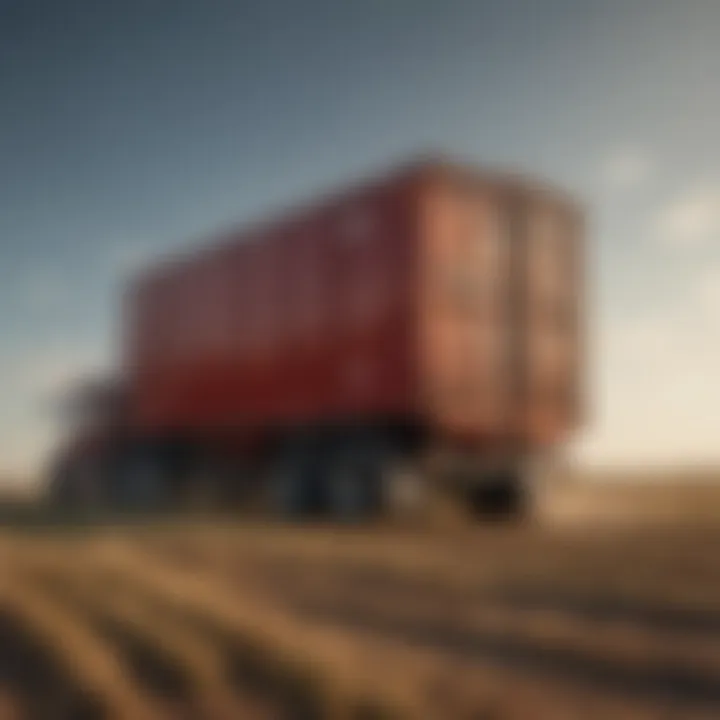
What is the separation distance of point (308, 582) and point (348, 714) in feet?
11.2

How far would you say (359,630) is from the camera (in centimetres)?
521

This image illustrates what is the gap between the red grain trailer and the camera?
10562mm

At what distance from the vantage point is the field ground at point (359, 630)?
150 inches

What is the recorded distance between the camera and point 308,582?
6.89 m

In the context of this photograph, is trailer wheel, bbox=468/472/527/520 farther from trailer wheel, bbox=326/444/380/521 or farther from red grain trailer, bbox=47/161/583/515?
trailer wheel, bbox=326/444/380/521

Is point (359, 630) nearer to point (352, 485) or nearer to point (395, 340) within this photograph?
point (395, 340)

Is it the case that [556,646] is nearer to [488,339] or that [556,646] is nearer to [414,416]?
[414,416]

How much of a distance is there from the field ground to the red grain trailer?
231 cm

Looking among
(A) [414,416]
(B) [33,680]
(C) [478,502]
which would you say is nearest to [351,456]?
(A) [414,416]

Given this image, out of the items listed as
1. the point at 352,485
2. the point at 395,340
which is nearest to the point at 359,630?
the point at 395,340

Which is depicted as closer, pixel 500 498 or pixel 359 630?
pixel 359 630

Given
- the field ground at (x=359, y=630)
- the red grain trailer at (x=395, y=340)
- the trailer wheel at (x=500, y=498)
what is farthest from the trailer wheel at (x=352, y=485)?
the field ground at (x=359, y=630)

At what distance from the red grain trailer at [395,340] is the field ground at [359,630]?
7.56 feet

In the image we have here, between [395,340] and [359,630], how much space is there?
5823 millimetres
